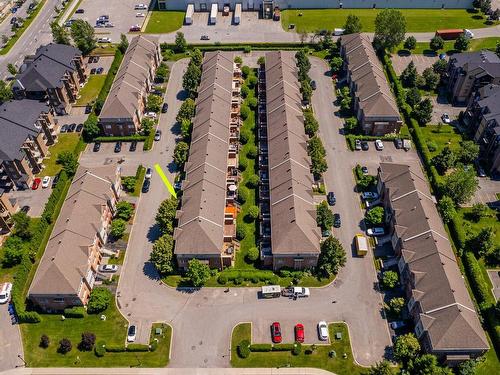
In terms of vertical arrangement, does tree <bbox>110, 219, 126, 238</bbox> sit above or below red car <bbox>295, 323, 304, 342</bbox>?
above

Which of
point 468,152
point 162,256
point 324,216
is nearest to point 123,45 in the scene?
point 162,256

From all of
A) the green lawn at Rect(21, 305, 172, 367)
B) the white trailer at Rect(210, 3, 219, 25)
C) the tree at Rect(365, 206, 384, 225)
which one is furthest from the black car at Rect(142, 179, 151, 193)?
the white trailer at Rect(210, 3, 219, 25)

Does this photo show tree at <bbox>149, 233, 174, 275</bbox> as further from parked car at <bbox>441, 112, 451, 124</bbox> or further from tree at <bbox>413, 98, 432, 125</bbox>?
parked car at <bbox>441, 112, 451, 124</bbox>

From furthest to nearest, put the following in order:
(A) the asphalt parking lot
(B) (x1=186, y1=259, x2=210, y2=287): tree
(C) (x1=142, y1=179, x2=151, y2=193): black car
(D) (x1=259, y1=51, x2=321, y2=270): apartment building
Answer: (A) the asphalt parking lot < (C) (x1=142, y1=179, x2=151, y2=193): black car < (D) (x1=259, y1=51, x2=321, y2=270): apartment building < (B) (x1=186, y1=259, x2=210, y2=287): tree

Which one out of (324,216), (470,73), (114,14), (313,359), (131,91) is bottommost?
(313,359)

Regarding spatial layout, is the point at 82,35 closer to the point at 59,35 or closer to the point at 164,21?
the point at 59,35

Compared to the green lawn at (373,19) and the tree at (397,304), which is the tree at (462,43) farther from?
the tree at (397,304)
